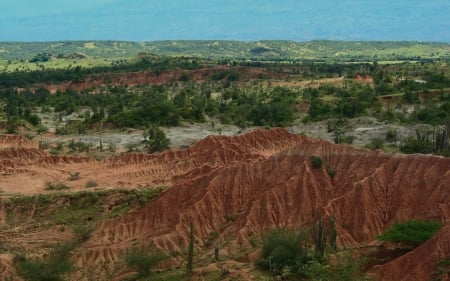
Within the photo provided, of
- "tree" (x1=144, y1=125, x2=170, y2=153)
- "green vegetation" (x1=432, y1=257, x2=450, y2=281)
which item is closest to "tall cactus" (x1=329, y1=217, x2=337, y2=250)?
"green vegetation" (x1=432, y1=257, x2=450, y2=281)

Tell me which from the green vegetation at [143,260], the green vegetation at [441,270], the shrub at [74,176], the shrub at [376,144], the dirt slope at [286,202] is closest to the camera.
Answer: the green vegetation at [441,270]

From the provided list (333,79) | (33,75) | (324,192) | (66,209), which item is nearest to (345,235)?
(324,192)

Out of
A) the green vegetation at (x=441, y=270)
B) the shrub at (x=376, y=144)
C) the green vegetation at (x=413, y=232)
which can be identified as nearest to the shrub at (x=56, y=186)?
the shrub at (x=376, y=144)

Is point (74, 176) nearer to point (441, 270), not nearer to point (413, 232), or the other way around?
point (413, 232)

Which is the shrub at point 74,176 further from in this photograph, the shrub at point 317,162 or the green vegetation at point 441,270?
the green vegetation at point 441,270

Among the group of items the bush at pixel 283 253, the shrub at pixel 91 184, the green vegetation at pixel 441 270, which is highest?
the green vegetation at pixel 441 270

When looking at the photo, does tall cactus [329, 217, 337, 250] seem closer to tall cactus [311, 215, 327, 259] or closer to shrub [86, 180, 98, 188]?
tall cactus [311, 215, 327, 259]

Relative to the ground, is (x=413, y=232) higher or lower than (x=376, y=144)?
lower

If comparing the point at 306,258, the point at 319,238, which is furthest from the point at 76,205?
the point at 306,258

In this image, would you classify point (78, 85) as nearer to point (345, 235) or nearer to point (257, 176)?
point (257, 176)
